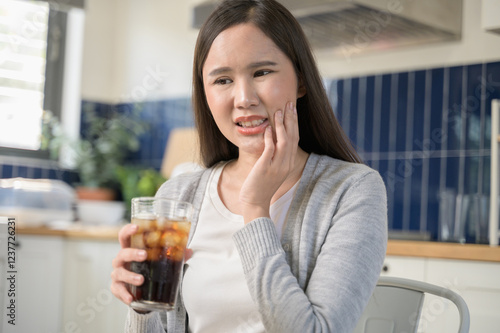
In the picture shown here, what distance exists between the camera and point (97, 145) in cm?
386

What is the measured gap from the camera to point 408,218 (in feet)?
9.07

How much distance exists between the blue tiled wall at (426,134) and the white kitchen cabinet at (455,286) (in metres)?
0.38

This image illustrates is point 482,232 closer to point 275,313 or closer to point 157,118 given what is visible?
point 275,313

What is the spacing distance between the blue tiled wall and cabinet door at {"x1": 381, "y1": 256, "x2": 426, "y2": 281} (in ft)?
1.22

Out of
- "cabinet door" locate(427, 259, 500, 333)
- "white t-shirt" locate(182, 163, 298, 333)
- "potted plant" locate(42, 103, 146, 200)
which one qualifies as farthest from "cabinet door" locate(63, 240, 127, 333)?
"white t-shirt" locate(182, 163, 298, 333)

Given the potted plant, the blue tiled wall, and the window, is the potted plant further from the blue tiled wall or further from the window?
the blue tiled wall

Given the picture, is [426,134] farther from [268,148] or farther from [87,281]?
[268,148]

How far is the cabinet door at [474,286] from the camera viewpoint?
1.41 metres

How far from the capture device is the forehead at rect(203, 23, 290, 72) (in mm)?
969

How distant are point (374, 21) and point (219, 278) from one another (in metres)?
1.87

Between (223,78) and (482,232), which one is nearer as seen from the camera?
(223,78)

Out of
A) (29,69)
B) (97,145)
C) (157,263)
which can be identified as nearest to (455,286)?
(157,263)

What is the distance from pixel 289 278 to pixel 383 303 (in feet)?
1.00

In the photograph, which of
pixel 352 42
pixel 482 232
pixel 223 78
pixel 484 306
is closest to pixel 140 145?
pixel 352 42
